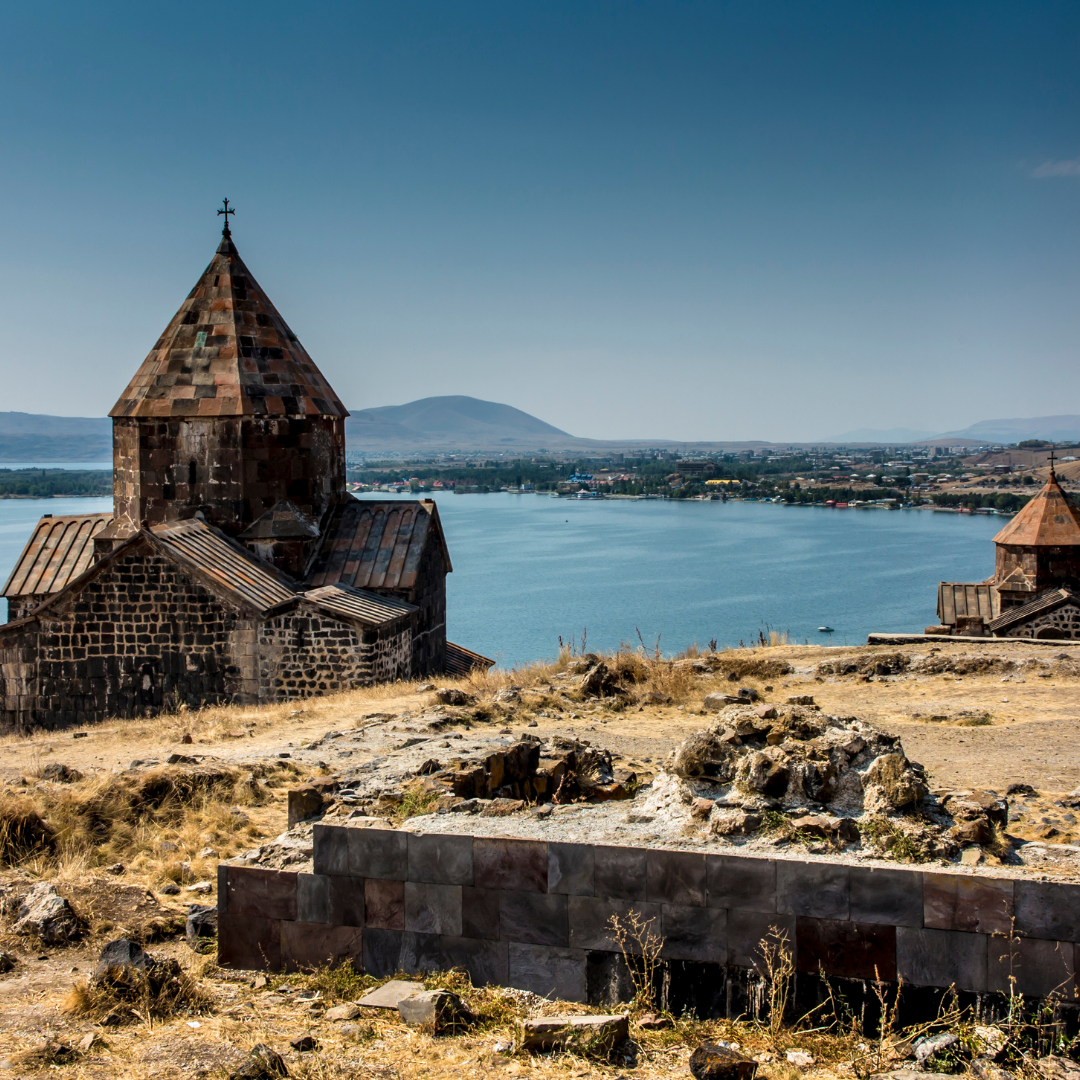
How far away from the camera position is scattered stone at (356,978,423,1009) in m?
3.87

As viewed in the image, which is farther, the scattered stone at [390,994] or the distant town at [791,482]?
the distant town at [791,482]

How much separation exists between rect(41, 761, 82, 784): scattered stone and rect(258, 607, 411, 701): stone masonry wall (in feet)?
11.5

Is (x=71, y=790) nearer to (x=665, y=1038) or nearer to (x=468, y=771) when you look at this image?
(x=468, y=771)

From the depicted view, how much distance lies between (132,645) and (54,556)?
2614 millimetres

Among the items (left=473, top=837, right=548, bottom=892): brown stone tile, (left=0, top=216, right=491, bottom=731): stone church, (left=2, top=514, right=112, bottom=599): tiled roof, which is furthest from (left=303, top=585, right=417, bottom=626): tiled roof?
(left=473, top=837, right=548, bottom=892): brown stone tile

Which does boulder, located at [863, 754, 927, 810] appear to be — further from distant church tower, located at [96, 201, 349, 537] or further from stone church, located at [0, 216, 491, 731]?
distant church tower, located at [96, 201, 349, 537]

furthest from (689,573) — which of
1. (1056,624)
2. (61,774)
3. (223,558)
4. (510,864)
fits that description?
(510,864)

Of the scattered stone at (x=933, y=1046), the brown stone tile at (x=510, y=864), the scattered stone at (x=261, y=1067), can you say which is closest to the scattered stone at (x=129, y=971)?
the scattered stone at (x=261, y=1067)

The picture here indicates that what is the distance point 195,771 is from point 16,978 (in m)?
2.32

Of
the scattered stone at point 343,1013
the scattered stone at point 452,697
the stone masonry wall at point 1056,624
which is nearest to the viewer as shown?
the scattered stone at point 343,1013

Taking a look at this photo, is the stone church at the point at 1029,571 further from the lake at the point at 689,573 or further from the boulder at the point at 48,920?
the boulder at the point at 48,920

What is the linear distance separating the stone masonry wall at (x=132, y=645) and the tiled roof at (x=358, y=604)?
0.84 meters

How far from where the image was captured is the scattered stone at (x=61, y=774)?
648 cm

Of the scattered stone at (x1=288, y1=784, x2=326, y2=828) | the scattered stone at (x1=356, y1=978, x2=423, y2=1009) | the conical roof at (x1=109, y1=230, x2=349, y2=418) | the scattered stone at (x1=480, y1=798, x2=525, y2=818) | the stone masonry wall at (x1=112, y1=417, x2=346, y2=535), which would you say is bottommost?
the scattered stone at (x1=356, y1=978, x2=423, y2=1009)
